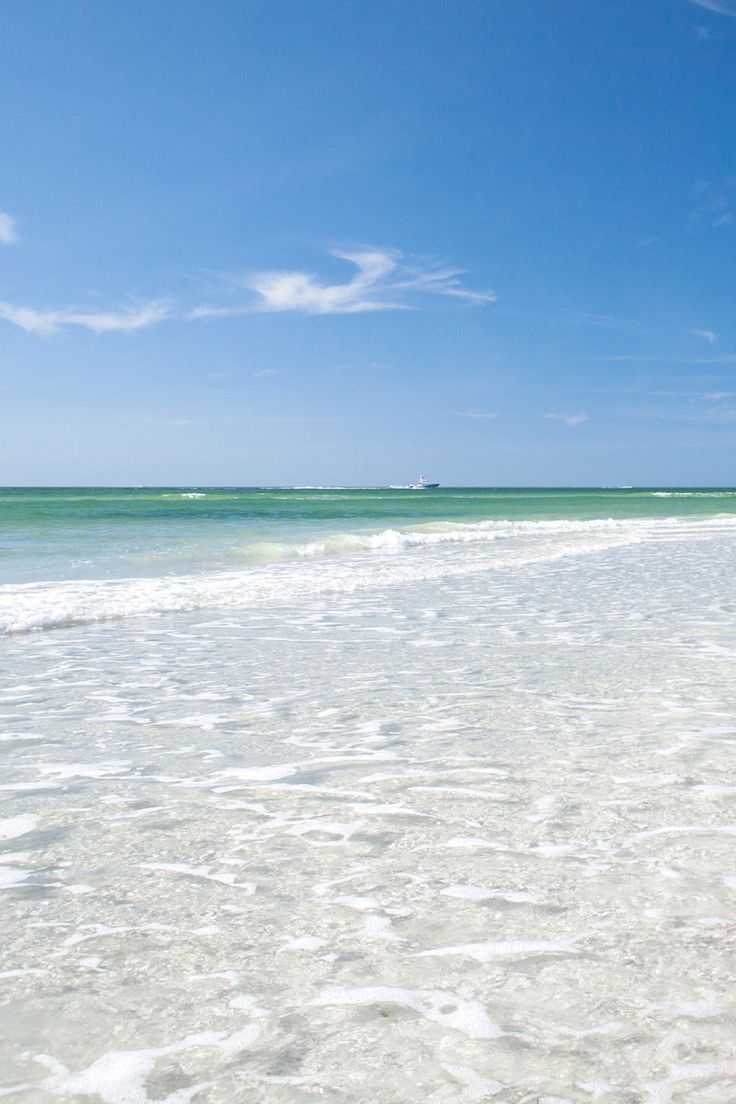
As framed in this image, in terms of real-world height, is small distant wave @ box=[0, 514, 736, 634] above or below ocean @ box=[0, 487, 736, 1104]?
above

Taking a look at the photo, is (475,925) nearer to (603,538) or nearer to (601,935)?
(601,935)

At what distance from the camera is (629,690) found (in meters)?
6.43

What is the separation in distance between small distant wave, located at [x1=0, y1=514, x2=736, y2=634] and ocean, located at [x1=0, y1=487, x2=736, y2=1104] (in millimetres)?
2812

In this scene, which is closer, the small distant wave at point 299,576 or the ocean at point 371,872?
the ocean at point 371,872

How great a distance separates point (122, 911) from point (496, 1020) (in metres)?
1.40

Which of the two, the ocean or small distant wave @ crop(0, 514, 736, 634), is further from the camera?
small distant wave @ crop(0, 514, 736, 634)

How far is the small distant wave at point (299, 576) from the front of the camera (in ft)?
37.0

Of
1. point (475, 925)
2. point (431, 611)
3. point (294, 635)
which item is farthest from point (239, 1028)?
point (431, 611)

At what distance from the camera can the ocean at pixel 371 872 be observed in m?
2.33

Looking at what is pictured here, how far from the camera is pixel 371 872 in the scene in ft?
11.3

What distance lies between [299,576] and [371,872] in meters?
12.2

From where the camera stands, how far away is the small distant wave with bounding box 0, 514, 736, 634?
37.0ft

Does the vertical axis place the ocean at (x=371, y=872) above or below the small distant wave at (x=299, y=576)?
below

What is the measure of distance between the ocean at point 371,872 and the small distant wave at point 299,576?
2812 mm
